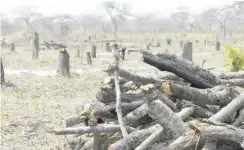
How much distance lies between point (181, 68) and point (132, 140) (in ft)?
4.86

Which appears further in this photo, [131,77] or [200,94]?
[131,77]

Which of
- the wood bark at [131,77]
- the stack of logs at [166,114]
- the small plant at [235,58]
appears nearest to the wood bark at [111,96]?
the stack of logs at [166,114]

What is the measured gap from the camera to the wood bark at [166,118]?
4.49m

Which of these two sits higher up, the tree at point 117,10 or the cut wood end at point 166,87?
the tree at point 117,10

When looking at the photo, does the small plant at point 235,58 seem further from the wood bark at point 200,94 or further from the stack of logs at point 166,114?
the wood bark at point 200,94

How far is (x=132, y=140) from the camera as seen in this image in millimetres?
4871

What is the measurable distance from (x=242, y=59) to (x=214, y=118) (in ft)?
35.7

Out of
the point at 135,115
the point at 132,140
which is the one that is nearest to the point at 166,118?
the point at 132,140

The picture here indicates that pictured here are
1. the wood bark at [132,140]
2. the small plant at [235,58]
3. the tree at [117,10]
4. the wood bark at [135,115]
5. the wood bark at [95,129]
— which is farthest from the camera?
the tree at [117,10]

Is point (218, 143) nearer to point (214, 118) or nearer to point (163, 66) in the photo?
point (214, 118)

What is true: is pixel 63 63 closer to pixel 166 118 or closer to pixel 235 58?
pixel 235 58

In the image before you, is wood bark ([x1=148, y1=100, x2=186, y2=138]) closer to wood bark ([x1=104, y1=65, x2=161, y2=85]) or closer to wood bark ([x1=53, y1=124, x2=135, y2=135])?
wood bark ([x1=53, y1=124, x2=135, y2=135])

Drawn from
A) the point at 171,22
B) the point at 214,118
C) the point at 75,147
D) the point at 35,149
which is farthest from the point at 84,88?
the point at 171,22

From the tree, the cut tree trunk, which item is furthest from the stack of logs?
the tree
